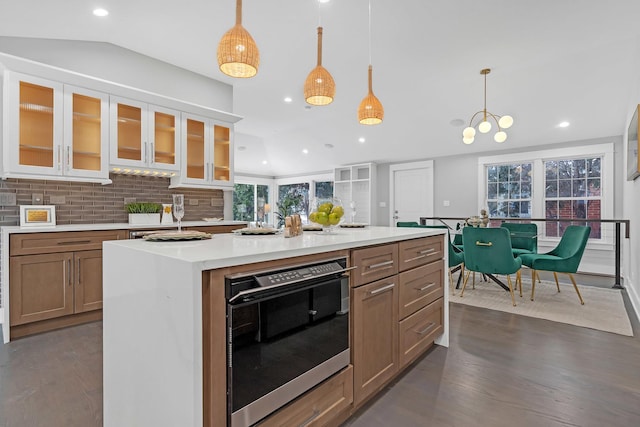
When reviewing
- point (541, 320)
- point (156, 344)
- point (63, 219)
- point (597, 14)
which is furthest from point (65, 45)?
point (541, 320)

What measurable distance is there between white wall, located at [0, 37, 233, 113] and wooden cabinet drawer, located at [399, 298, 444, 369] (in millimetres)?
3727

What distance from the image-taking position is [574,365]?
2.17 metres

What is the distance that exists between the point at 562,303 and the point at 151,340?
13.4ft

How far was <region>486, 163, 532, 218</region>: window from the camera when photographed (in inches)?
233

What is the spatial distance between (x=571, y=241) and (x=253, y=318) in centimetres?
422

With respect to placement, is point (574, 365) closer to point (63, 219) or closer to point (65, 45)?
point (63, 219)

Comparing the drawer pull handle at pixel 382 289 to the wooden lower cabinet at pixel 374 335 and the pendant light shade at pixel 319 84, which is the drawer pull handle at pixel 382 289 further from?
the pendant light shade at pixel 319 84

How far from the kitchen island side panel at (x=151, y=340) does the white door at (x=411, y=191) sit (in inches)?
256

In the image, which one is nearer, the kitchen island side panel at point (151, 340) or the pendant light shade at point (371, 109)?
the kitchen island side panel at point (151, 340)

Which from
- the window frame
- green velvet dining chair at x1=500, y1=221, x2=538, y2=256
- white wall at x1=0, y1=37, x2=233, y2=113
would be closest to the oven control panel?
white wall at x1=0, y1=37, x2=233, y2=113

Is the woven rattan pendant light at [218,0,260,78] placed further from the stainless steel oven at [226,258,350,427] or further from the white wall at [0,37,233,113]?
the white wall at [0,37,233,113]

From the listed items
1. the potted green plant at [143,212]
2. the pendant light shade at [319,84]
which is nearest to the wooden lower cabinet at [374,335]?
the pendant light shade at [319,84]

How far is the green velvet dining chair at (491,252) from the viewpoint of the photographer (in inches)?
135

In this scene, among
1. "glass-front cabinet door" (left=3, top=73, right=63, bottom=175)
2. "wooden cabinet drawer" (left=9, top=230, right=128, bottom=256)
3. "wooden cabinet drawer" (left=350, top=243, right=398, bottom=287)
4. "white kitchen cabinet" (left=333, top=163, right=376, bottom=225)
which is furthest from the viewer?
"white kitchen cabinet" (left=333, top=163, right=376, bottom=225)
